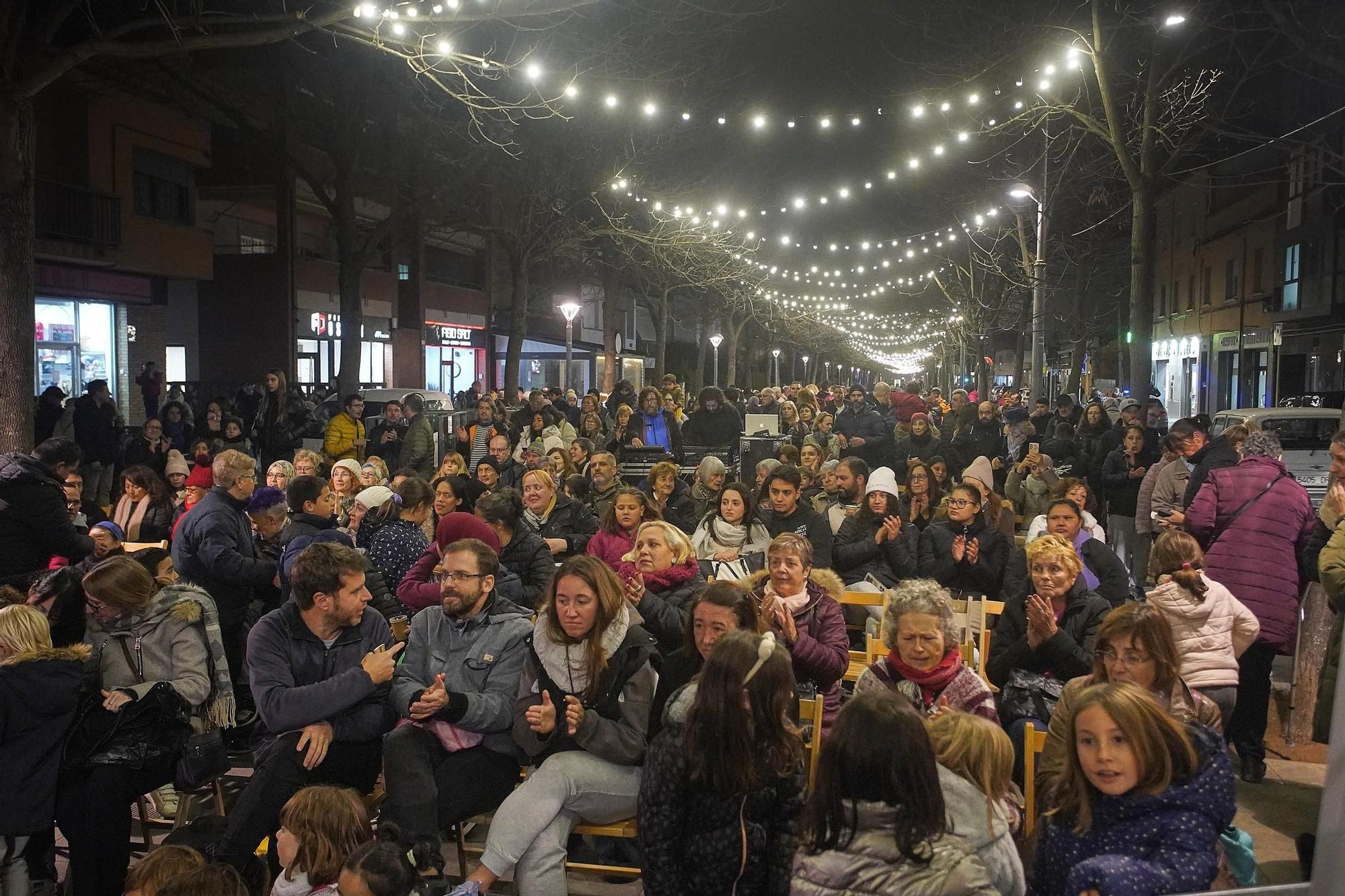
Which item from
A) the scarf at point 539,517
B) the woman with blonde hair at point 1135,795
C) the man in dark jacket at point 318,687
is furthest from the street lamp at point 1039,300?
the woman with blonde hair at point 1135,795

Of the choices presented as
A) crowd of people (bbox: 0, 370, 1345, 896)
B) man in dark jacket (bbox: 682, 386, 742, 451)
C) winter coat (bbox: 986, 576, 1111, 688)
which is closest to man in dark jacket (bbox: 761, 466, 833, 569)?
crowd of people (bbox: 0, 370, 1345, 896)

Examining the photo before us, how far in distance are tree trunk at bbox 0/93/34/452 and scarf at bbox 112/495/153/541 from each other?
2.69 meters

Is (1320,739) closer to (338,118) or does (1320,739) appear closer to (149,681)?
(149,681)

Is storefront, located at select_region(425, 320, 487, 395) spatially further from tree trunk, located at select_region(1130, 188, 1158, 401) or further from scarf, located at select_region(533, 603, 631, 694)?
scarf, located at select_region(533, 603, 631, 694)

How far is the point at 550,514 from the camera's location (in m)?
8.23

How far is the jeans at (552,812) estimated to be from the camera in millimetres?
4223

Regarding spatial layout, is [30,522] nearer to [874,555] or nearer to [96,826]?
[96,826]

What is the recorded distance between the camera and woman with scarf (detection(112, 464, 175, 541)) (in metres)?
8.05

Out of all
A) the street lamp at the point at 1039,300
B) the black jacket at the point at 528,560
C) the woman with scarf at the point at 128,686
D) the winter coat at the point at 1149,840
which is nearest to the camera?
the winter coat at the point at 1149,840

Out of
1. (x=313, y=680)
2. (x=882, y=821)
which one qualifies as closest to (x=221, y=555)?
(x=313, y=680)

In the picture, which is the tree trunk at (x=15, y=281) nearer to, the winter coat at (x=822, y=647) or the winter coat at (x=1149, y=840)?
the winter coat at (x=822, y=647)

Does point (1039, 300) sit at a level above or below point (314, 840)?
above

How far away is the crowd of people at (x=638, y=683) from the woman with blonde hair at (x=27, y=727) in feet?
0.04

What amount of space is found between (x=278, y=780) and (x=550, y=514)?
3.97 metres
